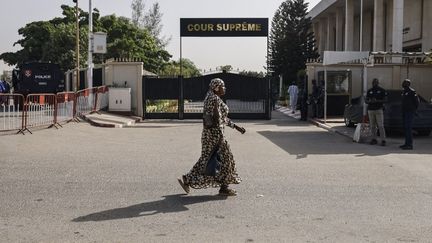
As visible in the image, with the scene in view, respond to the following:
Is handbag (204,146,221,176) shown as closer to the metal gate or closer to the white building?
the white building

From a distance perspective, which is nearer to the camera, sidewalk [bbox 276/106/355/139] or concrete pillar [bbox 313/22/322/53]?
sidewalk [bbox 276/106/355/139]

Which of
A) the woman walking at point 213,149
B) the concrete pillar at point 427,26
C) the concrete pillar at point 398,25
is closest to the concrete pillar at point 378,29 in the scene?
the concrete pillar at point 427,26

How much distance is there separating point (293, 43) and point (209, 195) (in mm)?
51959

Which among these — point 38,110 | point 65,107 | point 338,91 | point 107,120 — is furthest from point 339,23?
point 38,110

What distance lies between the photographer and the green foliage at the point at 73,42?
4934 centimetres

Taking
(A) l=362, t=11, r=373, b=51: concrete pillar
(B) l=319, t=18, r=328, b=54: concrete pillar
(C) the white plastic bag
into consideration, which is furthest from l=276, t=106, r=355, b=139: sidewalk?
(B) l=319, t=18, r=328, b=54: concrete pillar

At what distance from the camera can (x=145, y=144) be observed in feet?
49.1

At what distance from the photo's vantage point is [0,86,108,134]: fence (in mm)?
16109

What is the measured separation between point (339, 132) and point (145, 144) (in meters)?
6.71

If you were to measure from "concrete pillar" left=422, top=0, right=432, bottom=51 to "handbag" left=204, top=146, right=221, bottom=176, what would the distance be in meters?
33.0

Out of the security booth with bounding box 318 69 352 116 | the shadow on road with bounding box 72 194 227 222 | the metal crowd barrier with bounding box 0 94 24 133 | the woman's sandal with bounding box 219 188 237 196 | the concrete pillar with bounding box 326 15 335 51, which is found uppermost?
the concrete pillar with bounding box 326 15 335 51

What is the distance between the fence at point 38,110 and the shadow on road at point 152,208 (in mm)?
9088

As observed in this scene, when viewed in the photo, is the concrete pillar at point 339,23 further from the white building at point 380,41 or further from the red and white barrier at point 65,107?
the red and white barrier at point 65,107

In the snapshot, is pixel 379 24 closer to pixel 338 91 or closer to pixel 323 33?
pixel 338 91
